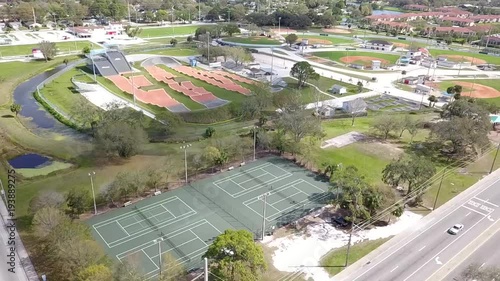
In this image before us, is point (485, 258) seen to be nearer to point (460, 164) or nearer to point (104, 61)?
point (460, 164)

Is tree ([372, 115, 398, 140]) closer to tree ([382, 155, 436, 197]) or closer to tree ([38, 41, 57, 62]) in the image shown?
tree ([382, 155, 436, 197])

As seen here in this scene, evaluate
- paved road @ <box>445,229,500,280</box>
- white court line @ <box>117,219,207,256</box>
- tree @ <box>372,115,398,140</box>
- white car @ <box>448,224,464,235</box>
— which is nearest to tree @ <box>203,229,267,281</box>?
white court line @ <box>117,219,207,256</box>

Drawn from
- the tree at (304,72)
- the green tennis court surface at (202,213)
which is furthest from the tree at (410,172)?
the tree at (304,72)

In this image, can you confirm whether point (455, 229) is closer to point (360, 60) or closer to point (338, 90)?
point (338, 90)

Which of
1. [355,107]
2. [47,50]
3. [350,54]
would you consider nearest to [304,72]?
[355,107]

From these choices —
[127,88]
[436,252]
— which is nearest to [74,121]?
[127,88]

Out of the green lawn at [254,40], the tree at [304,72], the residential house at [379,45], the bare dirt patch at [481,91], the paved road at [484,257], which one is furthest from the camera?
the green lawn at [254,40]

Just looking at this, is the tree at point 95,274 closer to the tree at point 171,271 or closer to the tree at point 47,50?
the tree at point 171,271
